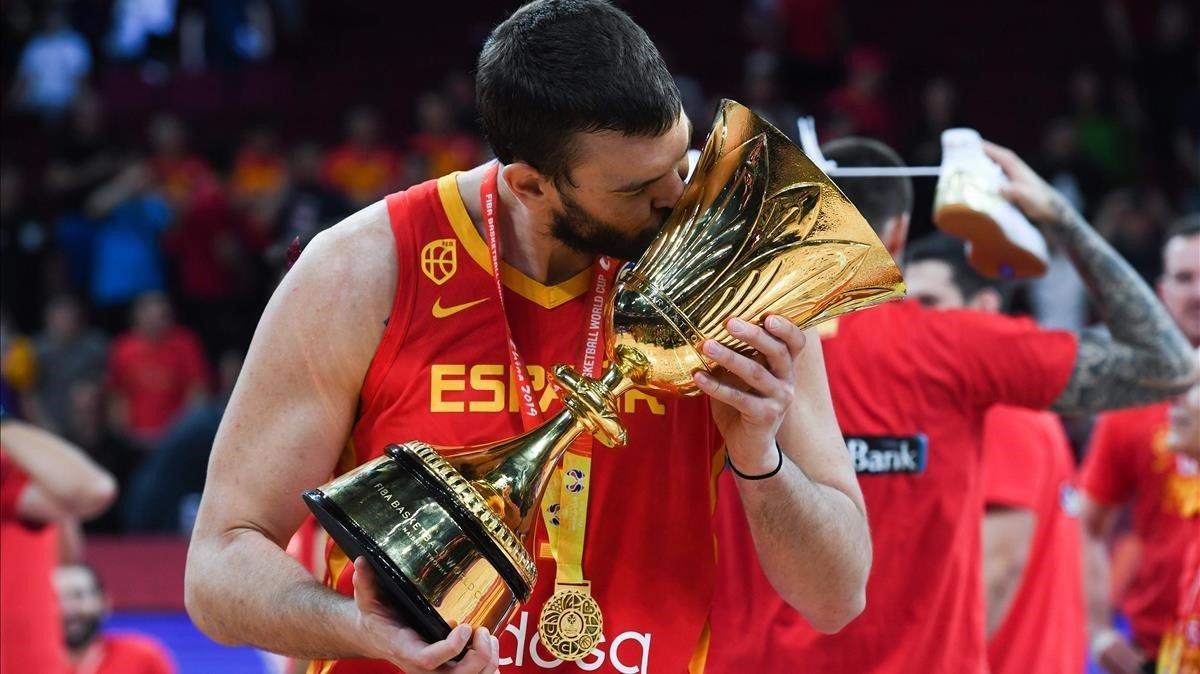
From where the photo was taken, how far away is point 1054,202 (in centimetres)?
371

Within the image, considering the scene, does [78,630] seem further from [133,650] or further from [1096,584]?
[1096,584]

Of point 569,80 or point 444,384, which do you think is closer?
point 569,80

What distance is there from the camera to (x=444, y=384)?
7.72ft

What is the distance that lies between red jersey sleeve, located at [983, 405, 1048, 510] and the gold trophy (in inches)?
102

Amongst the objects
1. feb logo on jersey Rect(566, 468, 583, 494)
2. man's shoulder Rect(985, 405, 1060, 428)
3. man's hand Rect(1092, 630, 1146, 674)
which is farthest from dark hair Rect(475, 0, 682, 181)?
man's hand Rect(1092, 630, 1146, 674)

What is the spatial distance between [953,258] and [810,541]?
2163mm

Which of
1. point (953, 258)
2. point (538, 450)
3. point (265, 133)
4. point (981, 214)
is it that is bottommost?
point (538, 450)

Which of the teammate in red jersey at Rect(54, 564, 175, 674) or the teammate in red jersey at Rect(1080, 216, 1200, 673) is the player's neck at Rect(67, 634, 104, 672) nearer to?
the teammate in red jersey at Rect(54, 564, 175, 674)

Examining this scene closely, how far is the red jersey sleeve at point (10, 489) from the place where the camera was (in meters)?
4.19

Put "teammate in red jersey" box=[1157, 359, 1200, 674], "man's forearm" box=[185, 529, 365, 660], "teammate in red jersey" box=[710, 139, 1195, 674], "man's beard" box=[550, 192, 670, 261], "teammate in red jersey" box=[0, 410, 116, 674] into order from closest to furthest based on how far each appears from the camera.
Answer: "man's forearm" box=[185, 529, 365, 660]
"man's beard" box=[550, 192, 670, 261]
"teammate in red jersey" box=[710, 139, 1195, 674]
"teammate in red jersey" box=[1157, 359, 1200, 674]
"teammate in red jersey" box=[0, 410, 116, 674]

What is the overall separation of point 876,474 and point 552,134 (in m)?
1.55

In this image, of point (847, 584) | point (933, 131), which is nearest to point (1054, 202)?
point (847, 584)

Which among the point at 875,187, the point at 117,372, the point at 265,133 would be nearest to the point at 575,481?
the point at 875,187

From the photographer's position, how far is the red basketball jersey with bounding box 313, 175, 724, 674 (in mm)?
2359
